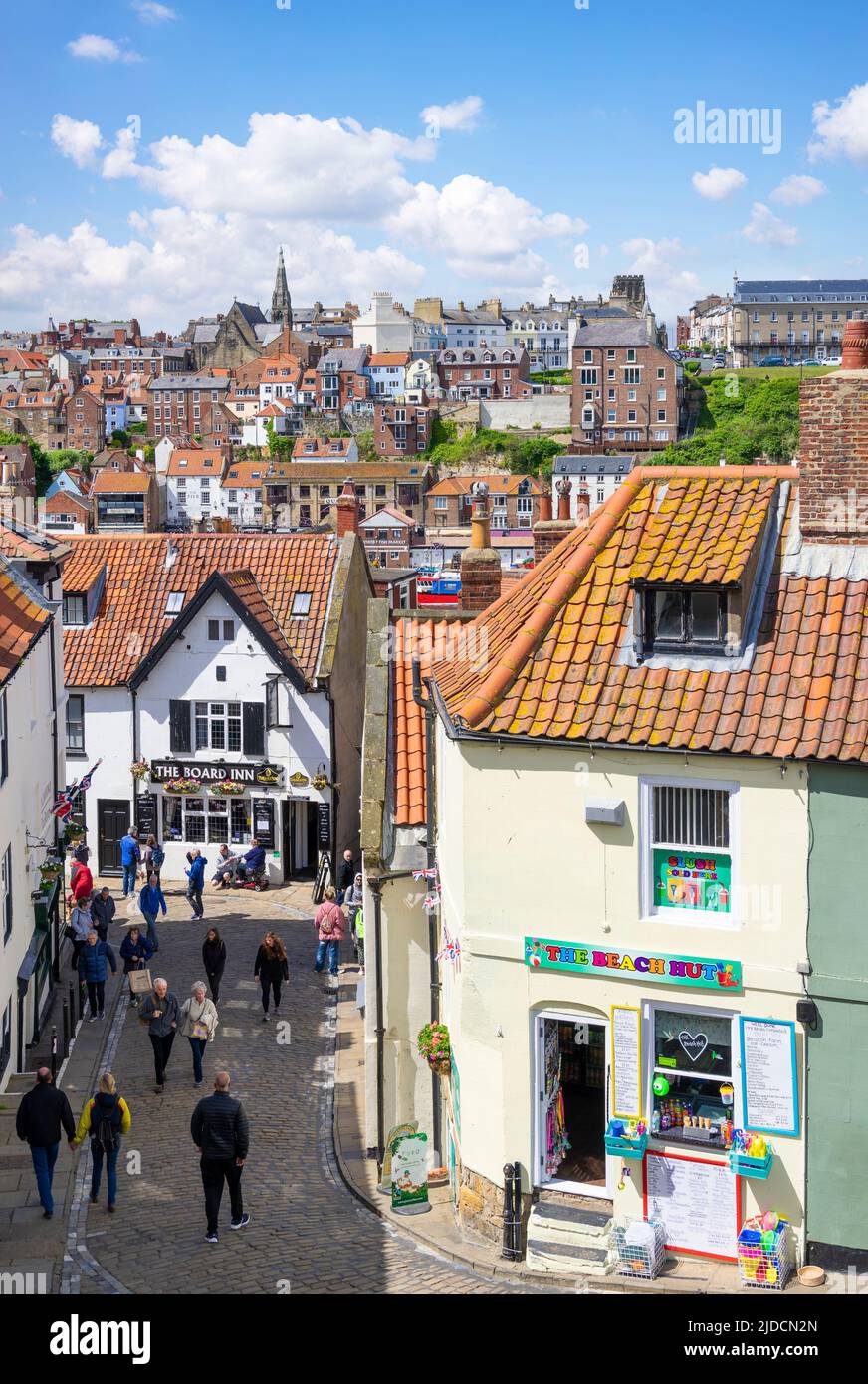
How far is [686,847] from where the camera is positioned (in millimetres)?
14164

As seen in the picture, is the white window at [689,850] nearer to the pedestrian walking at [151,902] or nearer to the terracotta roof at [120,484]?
the pedestrian walking at [151,902]

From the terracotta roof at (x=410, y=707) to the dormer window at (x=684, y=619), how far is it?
4.43 metres

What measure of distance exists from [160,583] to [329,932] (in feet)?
49.3

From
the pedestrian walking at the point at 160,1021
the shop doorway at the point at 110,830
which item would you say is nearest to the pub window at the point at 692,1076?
the pedestrian walking at the point at 160,1021

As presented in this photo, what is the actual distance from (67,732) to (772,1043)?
26.3 meters

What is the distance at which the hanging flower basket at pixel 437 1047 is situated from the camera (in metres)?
16.8

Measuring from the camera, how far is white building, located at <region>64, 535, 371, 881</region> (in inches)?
1374

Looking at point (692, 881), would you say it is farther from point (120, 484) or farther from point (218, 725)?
point (120, 484)

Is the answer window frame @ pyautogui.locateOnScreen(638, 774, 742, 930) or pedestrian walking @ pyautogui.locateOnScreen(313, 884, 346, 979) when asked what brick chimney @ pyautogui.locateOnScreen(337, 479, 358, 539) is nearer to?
pedestrian walking @ pyautogui.locateOnScreen(313, 884, 346, 979)

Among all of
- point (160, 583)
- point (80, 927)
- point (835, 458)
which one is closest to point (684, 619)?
point (835, 458)

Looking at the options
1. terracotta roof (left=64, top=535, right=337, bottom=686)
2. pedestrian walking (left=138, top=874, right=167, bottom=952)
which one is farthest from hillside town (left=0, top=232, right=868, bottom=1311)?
terracotta roof (left=64, top=535, right=337, bottom=686)

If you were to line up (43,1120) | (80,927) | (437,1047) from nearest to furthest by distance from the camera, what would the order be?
(43,1120), (437,1047), (80,927)

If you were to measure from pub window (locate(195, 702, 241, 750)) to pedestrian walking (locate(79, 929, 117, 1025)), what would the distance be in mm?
11012

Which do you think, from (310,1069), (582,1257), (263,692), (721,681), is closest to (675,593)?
(721,681)
